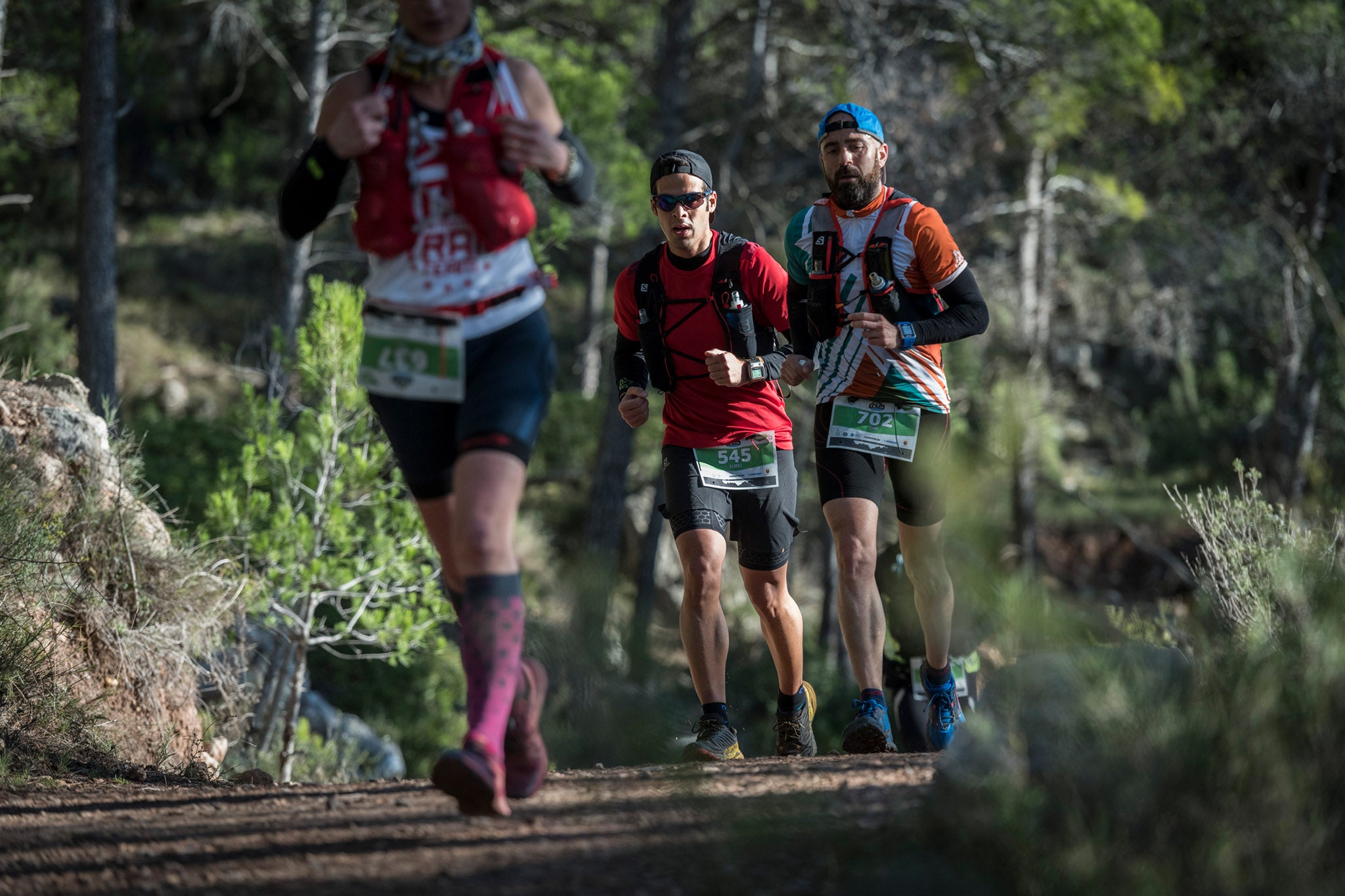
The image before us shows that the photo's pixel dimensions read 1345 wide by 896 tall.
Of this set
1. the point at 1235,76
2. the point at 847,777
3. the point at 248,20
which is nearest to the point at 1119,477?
the point at 1235,76

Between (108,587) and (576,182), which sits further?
(108,587)

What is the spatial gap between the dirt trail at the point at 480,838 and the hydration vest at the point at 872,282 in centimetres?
174

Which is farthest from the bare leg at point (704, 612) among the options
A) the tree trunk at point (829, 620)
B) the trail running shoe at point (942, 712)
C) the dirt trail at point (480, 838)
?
the tree trunk at point (829, 620)

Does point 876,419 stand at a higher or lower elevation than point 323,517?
higher

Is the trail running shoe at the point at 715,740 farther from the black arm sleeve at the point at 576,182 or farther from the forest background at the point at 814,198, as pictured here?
the forest background at the point at 814,198

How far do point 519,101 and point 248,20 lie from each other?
10.6m

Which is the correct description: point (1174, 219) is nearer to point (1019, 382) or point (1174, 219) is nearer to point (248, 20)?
point (248, 20)

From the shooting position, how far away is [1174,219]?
737 inches

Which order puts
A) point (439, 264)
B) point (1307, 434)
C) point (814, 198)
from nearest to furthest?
1. point (439, 264)
2. point (814, 198)
3. point (1307, 434)

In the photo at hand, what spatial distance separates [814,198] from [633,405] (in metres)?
11.5

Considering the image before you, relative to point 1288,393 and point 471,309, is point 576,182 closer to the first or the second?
point 471,309

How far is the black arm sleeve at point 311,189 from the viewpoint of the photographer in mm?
3012

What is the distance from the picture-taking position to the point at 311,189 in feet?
10.1

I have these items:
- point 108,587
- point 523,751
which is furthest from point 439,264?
point 108,587
